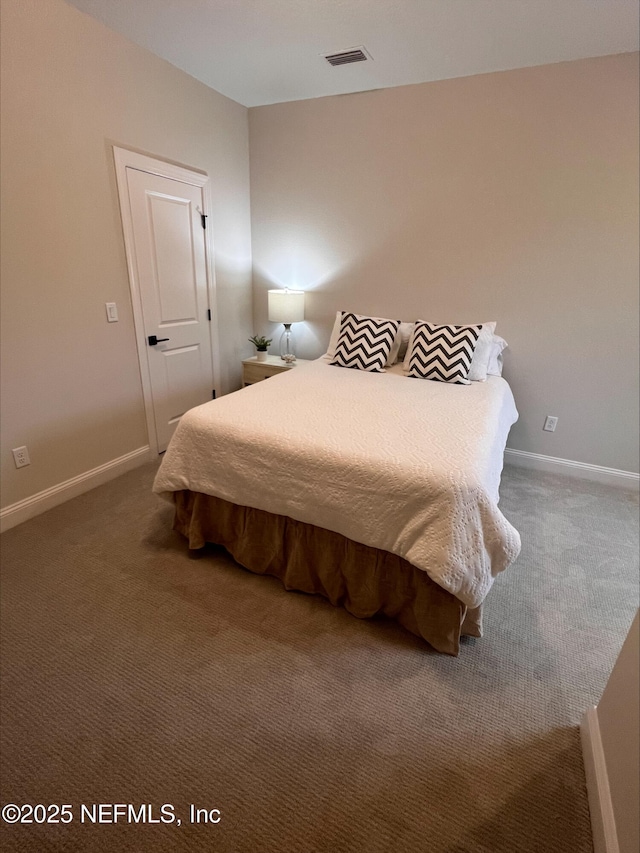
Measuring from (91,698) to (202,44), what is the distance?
3.34m

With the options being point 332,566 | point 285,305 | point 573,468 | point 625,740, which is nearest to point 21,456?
point 332,566

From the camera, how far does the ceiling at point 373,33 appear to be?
1996 mm

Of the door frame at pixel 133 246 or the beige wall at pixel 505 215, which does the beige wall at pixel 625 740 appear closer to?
the beige wall at pixel 505 215

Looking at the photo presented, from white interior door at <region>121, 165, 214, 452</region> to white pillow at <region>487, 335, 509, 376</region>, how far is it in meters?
2.22

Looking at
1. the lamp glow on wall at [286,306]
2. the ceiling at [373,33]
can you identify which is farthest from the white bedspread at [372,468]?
the ceiling at [373,33]

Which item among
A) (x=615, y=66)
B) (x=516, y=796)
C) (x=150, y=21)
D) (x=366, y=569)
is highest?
(x=150, y=21)

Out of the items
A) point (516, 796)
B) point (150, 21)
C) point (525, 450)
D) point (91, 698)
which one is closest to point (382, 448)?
point (516, 796)

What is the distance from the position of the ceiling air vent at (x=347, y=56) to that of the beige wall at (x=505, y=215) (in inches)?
18.1

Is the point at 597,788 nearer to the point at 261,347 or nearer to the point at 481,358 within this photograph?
the point at 481,358

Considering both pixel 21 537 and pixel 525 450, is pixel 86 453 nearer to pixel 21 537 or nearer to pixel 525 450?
pixel 21 537

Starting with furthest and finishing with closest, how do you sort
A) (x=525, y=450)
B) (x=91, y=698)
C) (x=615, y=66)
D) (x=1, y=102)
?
(x=525, y=450) < (x=615, y=66) < (x=1, y=102) < (x=91, y=698)

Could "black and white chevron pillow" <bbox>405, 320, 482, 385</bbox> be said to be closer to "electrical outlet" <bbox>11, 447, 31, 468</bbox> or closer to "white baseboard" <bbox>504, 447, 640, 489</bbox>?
"white baseboard" <bbox>504, 447, 640, 489</bbox>

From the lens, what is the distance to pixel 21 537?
2205mm

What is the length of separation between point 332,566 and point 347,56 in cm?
293
